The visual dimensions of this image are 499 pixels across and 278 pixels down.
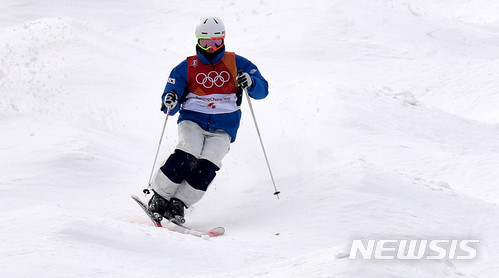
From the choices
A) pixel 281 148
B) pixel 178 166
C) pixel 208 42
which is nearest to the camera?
pixel 178 166

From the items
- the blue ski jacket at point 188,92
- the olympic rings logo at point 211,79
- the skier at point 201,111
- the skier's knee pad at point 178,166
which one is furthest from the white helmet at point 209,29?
the skier's knee pad at point 178,166

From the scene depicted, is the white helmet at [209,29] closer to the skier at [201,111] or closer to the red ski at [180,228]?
the skier at [201,111]

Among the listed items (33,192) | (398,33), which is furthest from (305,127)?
(398,33)

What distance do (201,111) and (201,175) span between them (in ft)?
2.63

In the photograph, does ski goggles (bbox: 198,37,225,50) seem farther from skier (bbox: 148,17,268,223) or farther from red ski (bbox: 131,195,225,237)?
red ski (bbox: 131,195,225,237)

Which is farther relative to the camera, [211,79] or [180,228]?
[211,79]

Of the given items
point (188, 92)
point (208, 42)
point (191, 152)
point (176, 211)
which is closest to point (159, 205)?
point (176, 211)

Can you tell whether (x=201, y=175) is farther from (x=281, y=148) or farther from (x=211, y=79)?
(x=281, y=148)

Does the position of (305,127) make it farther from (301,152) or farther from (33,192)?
(33,192)

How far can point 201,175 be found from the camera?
25.5ft

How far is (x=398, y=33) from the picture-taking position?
18125 millimetres

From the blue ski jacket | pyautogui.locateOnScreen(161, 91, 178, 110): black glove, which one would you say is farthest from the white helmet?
pyautogui.locateOnScreen(161, 91, 178, 110): black glove

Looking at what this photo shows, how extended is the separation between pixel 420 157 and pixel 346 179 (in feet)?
9.04

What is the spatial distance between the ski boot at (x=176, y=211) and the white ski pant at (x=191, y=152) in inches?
2.0
